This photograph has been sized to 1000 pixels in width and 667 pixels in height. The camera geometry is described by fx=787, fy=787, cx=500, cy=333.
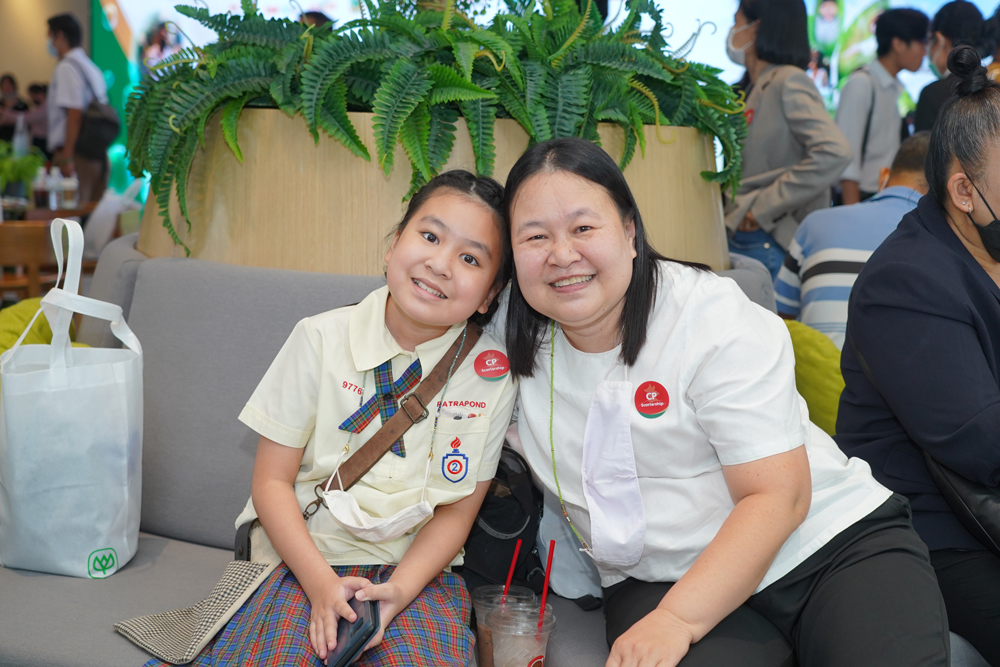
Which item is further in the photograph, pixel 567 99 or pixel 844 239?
pixel 844 239

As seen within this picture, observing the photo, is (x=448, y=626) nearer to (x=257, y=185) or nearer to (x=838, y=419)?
(x=838, y=419)

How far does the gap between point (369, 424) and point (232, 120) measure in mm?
981

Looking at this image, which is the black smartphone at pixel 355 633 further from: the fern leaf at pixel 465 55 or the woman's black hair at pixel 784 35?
the woman's black hair at pixel 784 35

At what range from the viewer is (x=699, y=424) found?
1536mm

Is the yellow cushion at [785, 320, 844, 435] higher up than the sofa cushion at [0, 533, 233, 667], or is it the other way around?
the yellow cushion at [785, 320, 844, 435]

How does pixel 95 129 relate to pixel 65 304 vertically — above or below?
below

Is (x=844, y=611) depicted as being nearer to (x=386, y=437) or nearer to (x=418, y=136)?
(x=386, y=437)

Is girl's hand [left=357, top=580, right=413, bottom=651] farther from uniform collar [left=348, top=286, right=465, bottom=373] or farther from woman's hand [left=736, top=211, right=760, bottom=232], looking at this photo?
woman's hand [left=736, top=211, right=760, bottom=232]

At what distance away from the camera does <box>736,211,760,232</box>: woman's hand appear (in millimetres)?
3637

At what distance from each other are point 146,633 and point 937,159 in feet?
6.68

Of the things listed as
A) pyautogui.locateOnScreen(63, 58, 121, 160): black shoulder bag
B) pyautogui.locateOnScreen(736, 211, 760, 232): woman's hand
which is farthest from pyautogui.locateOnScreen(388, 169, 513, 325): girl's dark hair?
pyautogui.locateOnScreen(63, 58, 121, 160): black shoulder bag

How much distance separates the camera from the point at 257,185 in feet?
7.39

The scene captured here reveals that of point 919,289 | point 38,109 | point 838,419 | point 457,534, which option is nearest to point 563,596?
point 457,534

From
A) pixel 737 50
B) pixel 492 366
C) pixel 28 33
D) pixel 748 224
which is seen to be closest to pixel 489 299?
pixel 492 366
